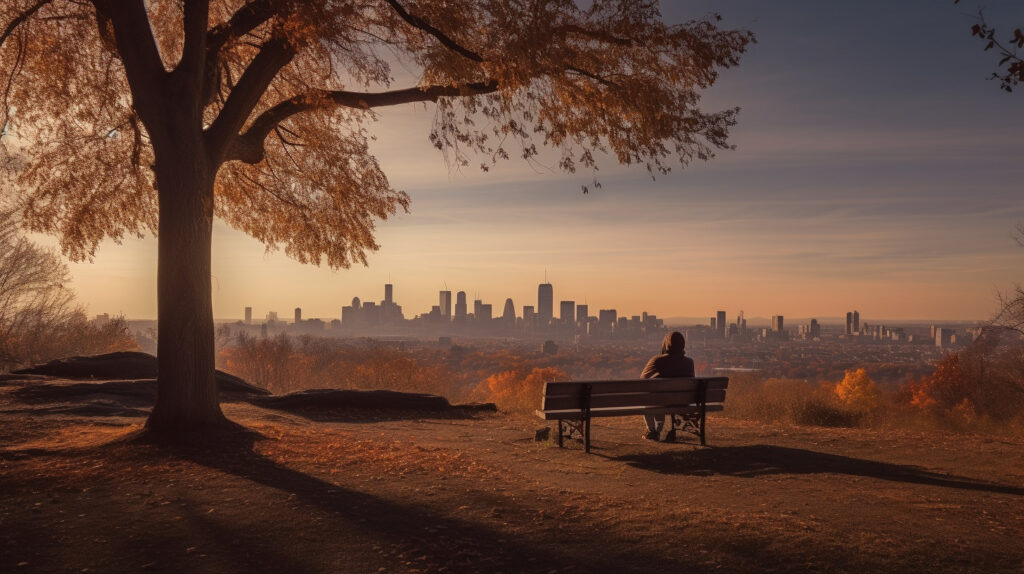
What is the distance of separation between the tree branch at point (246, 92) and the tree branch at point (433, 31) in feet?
5.12

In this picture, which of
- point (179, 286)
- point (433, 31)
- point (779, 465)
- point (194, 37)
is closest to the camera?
point (779, 465)

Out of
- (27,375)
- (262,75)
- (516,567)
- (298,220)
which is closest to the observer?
(516,567)

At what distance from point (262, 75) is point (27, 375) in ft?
35.7

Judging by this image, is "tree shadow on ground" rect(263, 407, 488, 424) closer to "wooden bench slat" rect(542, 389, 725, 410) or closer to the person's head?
"wooden bench slat" rect(542, 389, 725, 410)

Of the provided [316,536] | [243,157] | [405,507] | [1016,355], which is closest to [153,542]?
[316,536]

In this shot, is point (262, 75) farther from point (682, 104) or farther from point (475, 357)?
point (475, 357)

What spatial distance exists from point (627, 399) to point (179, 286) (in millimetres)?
6115

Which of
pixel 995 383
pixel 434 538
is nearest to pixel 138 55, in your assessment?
pixel 434 538

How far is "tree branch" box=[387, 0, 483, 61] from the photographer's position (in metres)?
9.54

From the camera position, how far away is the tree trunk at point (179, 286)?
29.3 feet

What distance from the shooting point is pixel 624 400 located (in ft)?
32.3

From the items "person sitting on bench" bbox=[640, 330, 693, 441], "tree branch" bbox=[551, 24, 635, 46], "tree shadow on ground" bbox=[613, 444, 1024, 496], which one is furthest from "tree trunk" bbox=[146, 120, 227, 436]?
"person sitting on bench" bbox=[640, 330, 693, 441]

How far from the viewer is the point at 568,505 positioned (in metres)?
6.08

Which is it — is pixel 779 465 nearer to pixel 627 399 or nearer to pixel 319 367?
pixel 627 399
